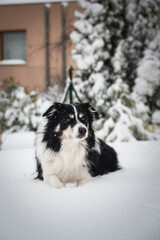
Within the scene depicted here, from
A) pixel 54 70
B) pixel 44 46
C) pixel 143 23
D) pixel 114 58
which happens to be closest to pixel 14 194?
pixel 114 58

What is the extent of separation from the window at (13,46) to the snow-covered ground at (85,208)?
27.4 ft

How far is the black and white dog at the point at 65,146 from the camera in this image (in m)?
3.05

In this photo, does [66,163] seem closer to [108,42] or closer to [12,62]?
[108,42]

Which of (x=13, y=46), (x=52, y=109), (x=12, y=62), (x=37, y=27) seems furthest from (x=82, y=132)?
(x=13, y=46)

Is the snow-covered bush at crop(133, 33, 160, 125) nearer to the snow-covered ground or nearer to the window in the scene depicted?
the snow-covered ground

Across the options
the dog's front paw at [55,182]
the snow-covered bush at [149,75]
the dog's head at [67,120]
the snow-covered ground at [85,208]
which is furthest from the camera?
the snow-covered bush at [149,75]

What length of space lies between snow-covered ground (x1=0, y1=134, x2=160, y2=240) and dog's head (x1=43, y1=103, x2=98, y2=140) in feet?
1.95

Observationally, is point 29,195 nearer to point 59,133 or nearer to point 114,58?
point 59,133

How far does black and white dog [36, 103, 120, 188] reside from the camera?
3053mm

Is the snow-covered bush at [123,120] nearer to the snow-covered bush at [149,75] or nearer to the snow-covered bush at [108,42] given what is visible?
the snow-covered bush at [108,42]

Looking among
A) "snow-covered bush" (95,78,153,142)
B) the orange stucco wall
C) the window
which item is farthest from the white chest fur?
the window

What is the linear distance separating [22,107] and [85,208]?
596 cm

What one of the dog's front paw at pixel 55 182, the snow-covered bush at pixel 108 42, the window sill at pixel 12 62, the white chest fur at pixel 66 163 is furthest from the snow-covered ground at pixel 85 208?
the window sill at pixel 12 62

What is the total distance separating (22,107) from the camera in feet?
25.7
